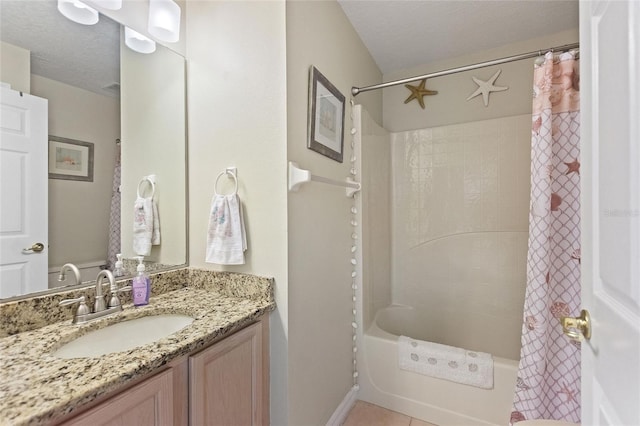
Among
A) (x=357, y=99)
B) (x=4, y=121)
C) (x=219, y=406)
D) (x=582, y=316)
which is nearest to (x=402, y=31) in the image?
(x=357, y=99)

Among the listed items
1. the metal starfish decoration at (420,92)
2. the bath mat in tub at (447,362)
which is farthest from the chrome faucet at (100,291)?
the metal starfish decoration at (420,92)

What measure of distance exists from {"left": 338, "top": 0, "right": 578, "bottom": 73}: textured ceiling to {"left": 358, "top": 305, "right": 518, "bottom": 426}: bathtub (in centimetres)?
209

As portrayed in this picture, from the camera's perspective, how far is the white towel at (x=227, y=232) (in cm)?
132

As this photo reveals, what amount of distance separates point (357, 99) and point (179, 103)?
1183 millimetres

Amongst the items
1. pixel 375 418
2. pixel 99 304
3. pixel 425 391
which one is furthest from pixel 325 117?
pixel 375 418

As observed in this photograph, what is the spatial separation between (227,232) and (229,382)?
1.95ft

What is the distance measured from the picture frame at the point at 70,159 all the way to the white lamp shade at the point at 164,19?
65cm

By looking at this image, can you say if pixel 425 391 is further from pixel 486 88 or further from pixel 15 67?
pixel 15 67

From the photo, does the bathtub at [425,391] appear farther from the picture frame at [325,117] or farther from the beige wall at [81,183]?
the beige wall at [81,183]

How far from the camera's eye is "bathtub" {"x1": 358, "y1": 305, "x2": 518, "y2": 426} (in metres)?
1.61

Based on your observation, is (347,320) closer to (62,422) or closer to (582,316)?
(582,316)

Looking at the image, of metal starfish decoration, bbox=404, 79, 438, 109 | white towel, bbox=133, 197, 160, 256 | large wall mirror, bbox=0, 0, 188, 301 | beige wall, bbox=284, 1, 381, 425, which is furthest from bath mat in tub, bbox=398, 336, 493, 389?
metal starfish decoration, bbox=404, 79, 438, 109

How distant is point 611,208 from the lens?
2.08 feet

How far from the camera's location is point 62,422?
62 centimetres
